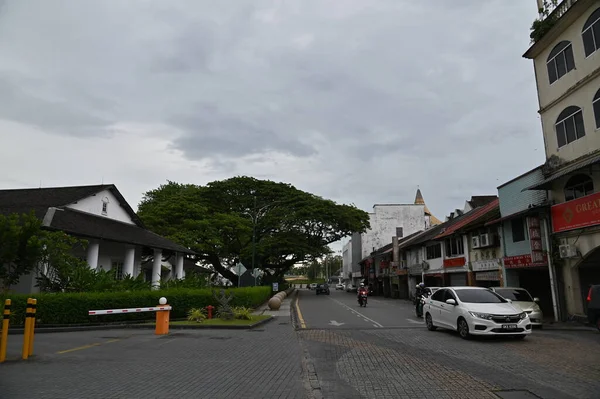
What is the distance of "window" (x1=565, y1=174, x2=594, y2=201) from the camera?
671 inches

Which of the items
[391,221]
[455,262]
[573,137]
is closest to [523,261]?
[573,137]

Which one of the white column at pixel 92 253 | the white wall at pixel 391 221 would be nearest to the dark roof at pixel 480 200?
the white wall at pixel 391 221

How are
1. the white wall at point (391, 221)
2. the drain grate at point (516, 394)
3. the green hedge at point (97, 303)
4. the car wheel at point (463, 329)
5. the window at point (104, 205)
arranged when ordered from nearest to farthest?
the drain grate at point (516, 394) < the car wheel at point (463, 329) < the green hedge at point (97, 303) < the window at point (104, 205) < the white wall at point (391, 221)

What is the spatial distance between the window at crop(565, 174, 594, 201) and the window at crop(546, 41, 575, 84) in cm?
465

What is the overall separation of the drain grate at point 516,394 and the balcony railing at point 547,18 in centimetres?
1726

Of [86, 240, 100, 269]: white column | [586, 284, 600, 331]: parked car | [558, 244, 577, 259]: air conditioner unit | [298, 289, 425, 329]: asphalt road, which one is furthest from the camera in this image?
[86, 240, 100, 269]: white column

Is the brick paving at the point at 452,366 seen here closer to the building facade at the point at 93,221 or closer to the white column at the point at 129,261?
the building facade at the point at 93,221

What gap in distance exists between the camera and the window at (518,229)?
2081cm

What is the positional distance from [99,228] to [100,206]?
3.75 m

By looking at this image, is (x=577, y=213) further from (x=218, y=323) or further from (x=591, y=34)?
(x=218, y=323)

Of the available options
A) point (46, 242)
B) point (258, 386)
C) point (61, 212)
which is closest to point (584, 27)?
point (258, 386)

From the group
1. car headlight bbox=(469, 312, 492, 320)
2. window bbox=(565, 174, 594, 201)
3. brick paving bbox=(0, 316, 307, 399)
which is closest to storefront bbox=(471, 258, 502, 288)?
window bbox=(565, 174, 594, 201)

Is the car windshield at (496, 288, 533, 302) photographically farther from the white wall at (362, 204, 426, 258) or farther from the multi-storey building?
the white wall at (362, 204, 426, 258)

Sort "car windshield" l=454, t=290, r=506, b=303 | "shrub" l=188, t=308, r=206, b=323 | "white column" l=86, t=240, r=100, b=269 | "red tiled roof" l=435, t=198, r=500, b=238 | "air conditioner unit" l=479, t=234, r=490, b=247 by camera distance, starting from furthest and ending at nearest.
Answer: "red tiled roof" l=435, t=198, r=500, b=238 < "air conditioner unit" l=479, t=234, r=490, b=247 < "white column" l=86, t=240, r=100, b=269 < "shrub" l=188, t=308, r=206, b=323 < "car windshield" l=454, t=290, r=506, b=303
